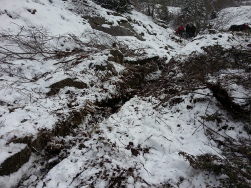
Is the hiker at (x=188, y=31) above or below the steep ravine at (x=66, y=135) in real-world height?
above

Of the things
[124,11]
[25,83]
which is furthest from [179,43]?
[25,83]

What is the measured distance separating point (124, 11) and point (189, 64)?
29.0ft

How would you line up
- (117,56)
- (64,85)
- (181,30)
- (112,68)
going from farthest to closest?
(181,30), (117,56), (112,68), (64,85)

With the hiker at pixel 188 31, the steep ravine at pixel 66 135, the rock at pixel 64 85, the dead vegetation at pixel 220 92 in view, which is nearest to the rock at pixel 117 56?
the steep ravine at pixel 66 135

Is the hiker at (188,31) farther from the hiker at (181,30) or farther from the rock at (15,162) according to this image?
the rock at (15,162)

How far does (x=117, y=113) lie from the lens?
4.27 meters

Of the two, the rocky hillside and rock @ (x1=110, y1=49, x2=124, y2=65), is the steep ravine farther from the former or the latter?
rock @ (x1=110, y1=49, x2=124, y2=65)

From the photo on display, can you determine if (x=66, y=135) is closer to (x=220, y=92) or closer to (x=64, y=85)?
(x=64, y=85)

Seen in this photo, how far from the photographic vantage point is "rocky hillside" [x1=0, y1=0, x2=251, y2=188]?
277cm

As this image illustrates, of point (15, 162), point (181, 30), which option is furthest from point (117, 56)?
point (181, 30)

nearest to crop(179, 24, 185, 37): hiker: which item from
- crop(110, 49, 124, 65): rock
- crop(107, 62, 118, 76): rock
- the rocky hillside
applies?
the rocky hillside

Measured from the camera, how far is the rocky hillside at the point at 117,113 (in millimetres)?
2768

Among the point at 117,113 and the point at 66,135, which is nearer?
the point at 66,135

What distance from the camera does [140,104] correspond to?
4547 millimetres
